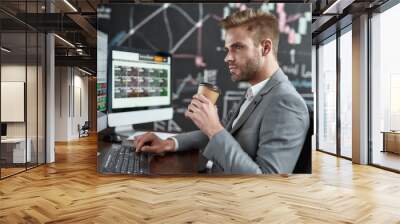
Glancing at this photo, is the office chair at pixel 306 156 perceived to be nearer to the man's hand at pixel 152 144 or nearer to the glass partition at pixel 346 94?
the man's hand at pixel 152 144

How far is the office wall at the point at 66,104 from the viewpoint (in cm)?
1555

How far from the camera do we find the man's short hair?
221 inches

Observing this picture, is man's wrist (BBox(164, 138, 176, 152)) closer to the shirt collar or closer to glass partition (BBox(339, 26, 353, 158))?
the shirt collar

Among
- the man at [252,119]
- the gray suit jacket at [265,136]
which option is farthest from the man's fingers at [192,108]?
the gray suit jacket at [265,136]

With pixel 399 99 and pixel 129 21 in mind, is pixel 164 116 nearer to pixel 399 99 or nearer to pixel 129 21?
pixel 129 21

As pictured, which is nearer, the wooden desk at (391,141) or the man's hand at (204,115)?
the man's hand at (204,115)

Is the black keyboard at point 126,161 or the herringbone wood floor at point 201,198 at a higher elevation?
the black keyboard at point 126,161

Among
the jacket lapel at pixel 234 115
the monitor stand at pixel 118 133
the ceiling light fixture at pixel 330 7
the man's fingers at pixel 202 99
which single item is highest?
the ceiling light fixture at pixel 330 7

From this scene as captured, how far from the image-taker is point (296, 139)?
5.59 meters

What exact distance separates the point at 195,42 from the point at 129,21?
1040 millimetres

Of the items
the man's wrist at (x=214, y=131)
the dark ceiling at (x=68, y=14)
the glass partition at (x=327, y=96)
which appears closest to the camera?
the man's wrist at (x=214, y=131)

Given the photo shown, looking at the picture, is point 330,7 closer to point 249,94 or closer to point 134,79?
point 249,94

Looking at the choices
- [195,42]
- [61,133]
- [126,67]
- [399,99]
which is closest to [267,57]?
[195,42]

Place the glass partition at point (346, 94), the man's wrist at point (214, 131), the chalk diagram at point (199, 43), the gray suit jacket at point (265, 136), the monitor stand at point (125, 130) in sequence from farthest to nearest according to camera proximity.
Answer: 1. the glass partition at point (346, 94)
2. the chalk diagram at point (199, 43)
3. the monitor stand at point (125, 130)
4. the man's wrist at point (214, 131)
5. the gray suit jacket at point (265, 136)
